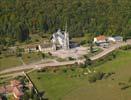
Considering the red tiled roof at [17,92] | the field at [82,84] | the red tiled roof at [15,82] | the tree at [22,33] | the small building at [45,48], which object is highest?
the tree at [22,33]

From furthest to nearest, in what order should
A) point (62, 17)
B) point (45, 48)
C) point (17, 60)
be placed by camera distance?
point (62, 17) < point (45, 48) < point (17, 60)

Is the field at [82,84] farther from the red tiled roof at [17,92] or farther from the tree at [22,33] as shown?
the tree at [22,33]

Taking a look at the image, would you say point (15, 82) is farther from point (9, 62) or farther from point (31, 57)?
point (31, 57)

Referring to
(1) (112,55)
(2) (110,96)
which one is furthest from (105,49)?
(2) (110,96)

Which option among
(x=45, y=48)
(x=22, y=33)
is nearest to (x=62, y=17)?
(x=22, y=33)

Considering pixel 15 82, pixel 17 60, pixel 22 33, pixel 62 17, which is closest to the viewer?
pixel 15 82

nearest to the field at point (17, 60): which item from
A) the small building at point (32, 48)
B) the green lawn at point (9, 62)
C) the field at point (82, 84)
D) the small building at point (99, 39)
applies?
the green lawn at point (9, 62)

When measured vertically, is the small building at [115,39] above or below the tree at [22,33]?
below

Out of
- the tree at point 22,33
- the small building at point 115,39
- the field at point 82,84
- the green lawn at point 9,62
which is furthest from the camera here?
the tree at point 22,33
